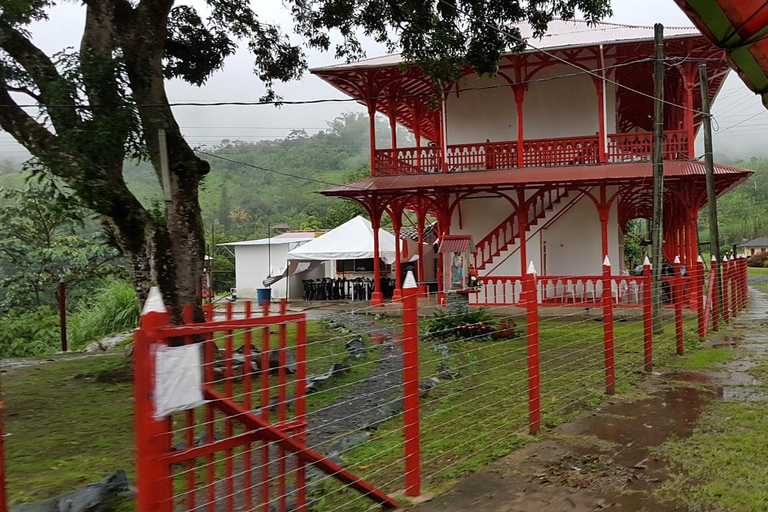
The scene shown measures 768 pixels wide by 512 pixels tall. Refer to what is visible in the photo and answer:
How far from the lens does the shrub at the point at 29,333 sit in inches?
611

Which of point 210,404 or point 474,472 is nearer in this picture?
point 210,404

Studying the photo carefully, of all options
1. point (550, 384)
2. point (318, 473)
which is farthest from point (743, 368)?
point (318, 473)

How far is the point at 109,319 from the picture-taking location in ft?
54.9

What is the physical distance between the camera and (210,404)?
3070 mm

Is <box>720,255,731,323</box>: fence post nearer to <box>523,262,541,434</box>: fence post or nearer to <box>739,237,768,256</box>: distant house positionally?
<box>523,262,541,434</box>: fence post

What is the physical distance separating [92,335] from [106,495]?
13.8 metres

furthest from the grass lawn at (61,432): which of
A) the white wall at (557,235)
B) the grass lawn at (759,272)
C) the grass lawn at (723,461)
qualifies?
the grass lawn at (759,272)

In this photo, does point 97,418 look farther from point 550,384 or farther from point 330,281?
point 330,281

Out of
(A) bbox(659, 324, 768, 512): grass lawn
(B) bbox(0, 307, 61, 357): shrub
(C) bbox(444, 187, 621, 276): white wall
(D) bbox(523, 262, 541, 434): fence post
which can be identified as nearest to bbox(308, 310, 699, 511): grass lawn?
(D) bbox(523, 262, 541, 434): fence post

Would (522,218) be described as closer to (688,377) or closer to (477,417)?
(688,377)

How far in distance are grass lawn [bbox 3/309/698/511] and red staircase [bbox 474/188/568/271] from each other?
268 inches

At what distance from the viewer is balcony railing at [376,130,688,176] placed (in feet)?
51.2

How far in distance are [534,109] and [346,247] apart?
8.10 metres

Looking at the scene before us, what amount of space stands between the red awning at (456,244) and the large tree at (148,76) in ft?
14.3
